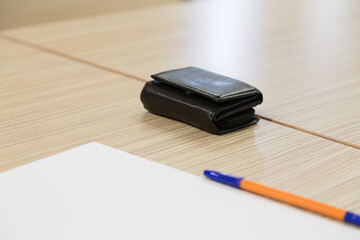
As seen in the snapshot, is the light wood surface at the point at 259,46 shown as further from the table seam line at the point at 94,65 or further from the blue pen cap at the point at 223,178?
the blue pen cap at the point at 223,178

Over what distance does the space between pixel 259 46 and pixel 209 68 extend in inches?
9.0

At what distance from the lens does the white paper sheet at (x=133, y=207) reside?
0.72m

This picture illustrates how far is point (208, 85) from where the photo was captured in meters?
1.01

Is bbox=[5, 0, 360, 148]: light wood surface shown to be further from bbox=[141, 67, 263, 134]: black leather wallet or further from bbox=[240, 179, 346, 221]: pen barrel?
bbox=[240, 179, 346, 221]: pen barrel

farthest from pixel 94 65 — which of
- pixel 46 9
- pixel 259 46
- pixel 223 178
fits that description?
pixel 46 9

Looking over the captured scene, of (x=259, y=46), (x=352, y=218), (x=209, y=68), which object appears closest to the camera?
(x=352, y=218)

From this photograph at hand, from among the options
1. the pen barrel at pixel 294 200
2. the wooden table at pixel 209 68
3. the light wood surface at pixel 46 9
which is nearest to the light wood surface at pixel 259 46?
the wooden table at pixel 209 68

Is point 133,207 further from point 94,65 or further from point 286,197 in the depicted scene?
point 94,65

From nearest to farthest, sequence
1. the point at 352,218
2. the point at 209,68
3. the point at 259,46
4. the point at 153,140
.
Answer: the point at 352,218, the point at 153,140, the point at 209,68, the point at 259,46

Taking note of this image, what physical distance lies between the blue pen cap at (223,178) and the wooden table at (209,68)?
0.03 metres

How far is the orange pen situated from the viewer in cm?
74

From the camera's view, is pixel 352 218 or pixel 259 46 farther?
pixel 259 46

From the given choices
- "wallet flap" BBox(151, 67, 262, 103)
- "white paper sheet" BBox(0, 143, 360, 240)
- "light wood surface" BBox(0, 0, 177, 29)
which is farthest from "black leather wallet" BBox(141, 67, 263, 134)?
"light wood surface" BBox(0, 0, 177, 29)

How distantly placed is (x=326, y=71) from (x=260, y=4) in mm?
775
